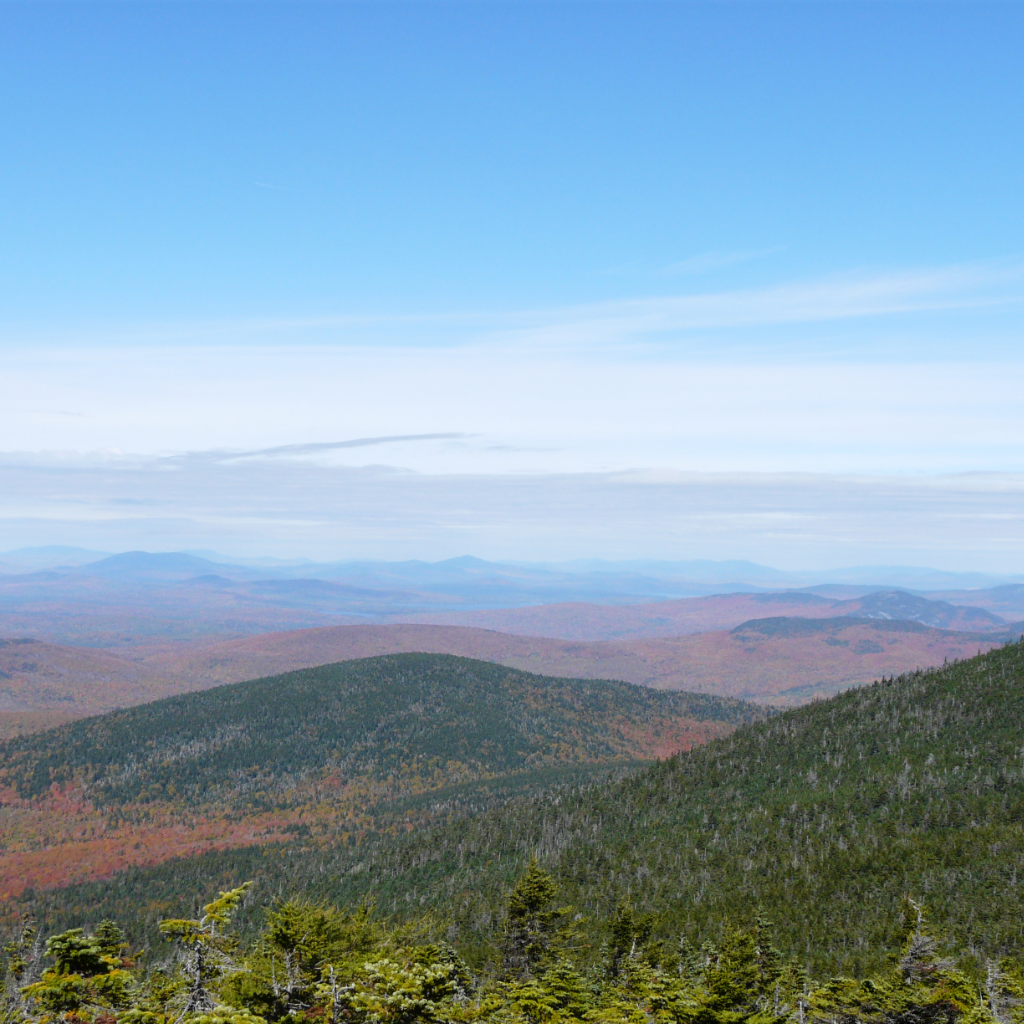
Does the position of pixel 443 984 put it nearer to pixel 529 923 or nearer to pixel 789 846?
pixel 529 923

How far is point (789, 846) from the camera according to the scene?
437 ft

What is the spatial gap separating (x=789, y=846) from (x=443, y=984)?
123 metres

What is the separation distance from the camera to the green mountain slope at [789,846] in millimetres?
103312

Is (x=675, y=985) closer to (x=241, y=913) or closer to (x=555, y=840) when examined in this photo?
(x=555, y=840)

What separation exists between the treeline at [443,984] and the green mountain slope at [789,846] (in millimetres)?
32970

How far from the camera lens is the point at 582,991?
4084cm

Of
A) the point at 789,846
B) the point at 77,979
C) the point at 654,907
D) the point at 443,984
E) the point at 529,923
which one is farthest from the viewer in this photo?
the point at 789,846

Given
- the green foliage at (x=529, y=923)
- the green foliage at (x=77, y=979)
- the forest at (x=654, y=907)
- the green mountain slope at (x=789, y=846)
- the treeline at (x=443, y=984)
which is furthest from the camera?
the green mountain slope at (x=789, y=846)

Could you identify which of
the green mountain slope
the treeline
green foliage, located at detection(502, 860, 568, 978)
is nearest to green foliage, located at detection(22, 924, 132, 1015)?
the treeline

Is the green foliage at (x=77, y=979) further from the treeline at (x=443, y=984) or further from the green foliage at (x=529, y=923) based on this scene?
the green foliage at (x=529, y=923)

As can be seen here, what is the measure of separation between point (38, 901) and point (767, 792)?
573 feet

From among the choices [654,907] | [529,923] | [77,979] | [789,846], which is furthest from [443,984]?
[789,846]

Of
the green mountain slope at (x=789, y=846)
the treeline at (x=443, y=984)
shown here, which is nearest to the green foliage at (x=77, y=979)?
the treeline at (x=443, y=984)

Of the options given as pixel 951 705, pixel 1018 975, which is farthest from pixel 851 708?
pixel 1018 975
